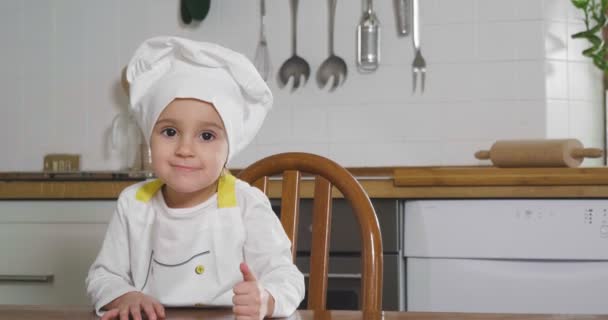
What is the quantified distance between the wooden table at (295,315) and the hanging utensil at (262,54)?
176 cm

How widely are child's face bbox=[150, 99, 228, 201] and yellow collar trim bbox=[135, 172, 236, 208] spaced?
6cm

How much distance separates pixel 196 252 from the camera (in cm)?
102

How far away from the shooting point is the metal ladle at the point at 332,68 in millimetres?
2635

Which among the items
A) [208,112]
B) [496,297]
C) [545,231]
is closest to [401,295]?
[496,297]

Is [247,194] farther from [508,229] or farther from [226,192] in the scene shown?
[508,229]

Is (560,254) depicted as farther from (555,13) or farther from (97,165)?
(97,165)

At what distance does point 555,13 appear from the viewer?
2.52 m

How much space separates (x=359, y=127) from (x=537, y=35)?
23.4 inches

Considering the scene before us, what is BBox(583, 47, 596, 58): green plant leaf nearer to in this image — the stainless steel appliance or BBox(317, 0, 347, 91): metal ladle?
BBox(317, 0, 347, 91): metal ladle

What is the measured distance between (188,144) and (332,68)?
5.62 feet

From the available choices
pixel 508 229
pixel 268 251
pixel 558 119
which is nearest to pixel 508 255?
pixel 508 229

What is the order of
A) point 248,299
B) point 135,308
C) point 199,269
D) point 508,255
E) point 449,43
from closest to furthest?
point 248,299, point 135,308, point 199,269, point 508,255, point 449,43

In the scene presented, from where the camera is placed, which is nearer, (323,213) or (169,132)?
(169,132)

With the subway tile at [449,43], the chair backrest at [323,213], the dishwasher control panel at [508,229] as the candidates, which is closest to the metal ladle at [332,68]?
the subway tile at [449,43]
